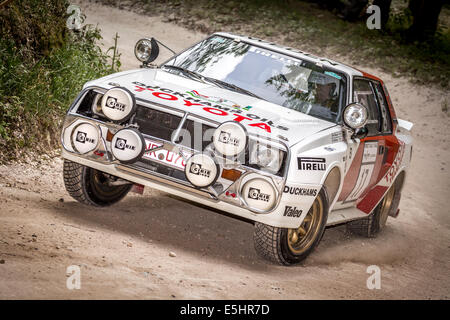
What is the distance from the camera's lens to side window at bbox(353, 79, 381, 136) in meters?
7.24

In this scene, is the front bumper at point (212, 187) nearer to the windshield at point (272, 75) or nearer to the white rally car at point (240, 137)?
the white rally car at point (240, 137)

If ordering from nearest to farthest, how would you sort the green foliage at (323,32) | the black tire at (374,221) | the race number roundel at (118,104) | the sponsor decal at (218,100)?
1. the race number roundel at (118,104)
2. the sponsor decal at (218,100)
3. the black tire at (374,221)
4. the green foliage at (323,32)

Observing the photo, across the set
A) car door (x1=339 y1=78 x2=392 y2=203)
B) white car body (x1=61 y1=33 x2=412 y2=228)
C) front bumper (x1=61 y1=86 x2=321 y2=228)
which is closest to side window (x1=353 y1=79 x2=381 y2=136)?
car door (x1=339 y1=78 x2=392 y2=203)

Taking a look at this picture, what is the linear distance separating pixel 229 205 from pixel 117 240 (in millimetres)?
1039

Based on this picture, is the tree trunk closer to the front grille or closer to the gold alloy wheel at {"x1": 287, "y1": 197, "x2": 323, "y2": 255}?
the gold alloy wheel at {"x1": 287, "y1": 197, "x2": 323, "y2": 255}

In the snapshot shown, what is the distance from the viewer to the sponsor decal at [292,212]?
5598 mm

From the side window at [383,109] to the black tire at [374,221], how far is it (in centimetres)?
100

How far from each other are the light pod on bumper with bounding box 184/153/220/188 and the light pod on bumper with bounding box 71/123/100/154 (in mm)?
950

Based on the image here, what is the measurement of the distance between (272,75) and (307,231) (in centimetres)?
160

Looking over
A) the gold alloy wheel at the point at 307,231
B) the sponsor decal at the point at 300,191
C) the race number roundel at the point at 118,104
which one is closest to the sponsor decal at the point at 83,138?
the race number roundel at the point at 118,104

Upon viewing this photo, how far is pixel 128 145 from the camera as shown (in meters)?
5.67

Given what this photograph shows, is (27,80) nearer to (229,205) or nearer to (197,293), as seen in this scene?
(229,205)
